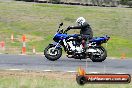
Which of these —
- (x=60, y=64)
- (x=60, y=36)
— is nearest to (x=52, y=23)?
(x=60, y=36)

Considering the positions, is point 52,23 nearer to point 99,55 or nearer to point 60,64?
point 99,55

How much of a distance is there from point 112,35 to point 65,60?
18971 millimetres

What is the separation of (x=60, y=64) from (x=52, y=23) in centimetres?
2323

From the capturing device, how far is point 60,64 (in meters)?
20.0

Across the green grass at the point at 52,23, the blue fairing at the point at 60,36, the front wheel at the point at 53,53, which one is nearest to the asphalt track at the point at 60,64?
the front wheel at the point at 53,53

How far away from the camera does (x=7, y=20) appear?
138 feet

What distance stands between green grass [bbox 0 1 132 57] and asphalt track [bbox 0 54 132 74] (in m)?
8.88

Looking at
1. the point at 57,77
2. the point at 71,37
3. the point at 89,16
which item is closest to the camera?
the point at 57,77

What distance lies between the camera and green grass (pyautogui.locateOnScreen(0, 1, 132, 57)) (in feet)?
112

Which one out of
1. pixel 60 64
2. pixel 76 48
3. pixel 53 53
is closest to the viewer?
pixel 60 64

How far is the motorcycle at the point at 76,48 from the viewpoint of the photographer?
2114cm

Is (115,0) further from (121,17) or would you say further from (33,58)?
(33,58)

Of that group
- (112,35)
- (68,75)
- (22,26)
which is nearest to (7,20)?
(22,26)

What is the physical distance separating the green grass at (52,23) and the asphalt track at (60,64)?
888 centimetres
